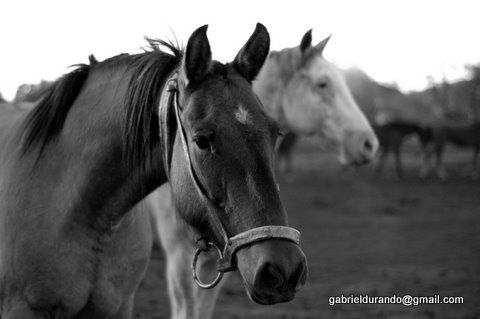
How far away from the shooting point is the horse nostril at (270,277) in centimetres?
203

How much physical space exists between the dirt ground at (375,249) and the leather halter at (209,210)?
4079 millimetres

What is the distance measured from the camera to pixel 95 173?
2.73 m

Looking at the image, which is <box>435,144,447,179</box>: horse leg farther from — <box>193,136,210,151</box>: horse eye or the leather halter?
<box>193,136,210,151</box>: horse eye

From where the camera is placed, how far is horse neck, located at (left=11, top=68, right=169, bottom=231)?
2.71 meters

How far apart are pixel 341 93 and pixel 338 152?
1.67ft

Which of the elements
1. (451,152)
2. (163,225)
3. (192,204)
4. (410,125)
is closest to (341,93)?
(163,225)

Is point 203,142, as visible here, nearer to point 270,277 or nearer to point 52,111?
point 270,277

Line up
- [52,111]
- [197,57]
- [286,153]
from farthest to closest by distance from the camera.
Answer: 1. [286,153]
2. [52,111]
3. [197,57]

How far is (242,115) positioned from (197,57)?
320 millimetres

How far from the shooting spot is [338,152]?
17.1 ft

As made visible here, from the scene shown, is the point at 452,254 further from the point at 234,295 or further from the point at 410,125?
the point at 410,125

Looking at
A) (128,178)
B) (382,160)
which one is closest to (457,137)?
(382,160)

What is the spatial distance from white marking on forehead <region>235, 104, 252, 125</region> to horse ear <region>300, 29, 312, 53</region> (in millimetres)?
2910

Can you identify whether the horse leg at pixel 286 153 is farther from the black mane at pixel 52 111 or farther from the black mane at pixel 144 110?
the black mane at pixel 144 110
